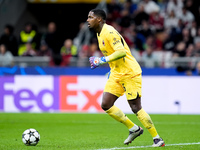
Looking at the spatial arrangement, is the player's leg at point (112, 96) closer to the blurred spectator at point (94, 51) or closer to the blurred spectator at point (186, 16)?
the blurred spectator at point (94, 51)

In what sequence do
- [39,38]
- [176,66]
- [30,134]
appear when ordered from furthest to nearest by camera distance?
[39,38], [176,66], [30,134]

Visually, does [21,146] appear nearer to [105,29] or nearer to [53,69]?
[105,29]

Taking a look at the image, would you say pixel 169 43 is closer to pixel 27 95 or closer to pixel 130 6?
pixel 130 6

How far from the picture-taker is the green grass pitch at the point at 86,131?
782 centimetres

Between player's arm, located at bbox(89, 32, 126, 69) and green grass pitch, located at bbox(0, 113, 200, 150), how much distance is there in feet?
4.61

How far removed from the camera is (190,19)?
1892cm

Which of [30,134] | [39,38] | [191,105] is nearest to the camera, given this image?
[30,134]

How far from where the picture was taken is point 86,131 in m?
10.4

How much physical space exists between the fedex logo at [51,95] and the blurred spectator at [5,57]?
1.38 metres

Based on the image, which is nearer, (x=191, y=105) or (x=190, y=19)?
(x=191, y=105)

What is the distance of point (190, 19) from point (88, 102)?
650 cm

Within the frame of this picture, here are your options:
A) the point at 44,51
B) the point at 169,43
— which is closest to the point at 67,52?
the point at 44,51

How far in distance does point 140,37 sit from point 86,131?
340 inches

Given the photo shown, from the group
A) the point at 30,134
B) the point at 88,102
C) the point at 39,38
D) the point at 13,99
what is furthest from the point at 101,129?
the point at 39,38
